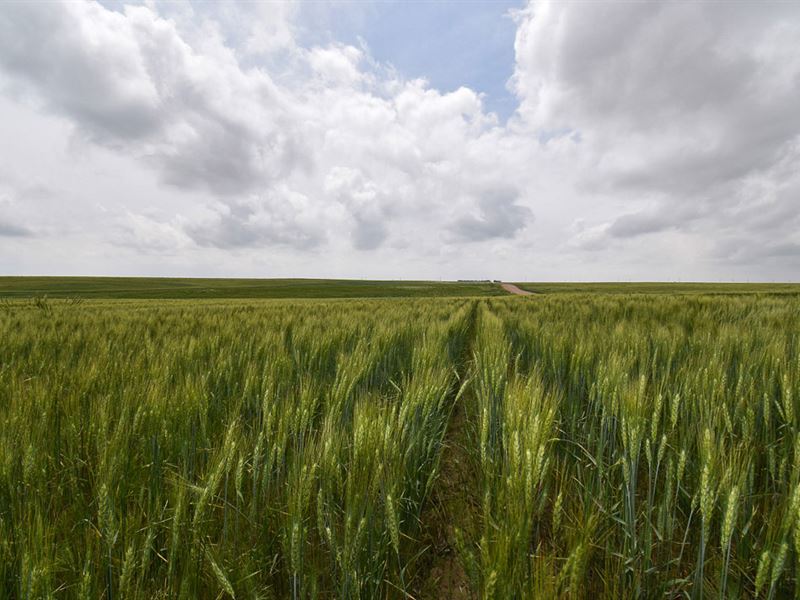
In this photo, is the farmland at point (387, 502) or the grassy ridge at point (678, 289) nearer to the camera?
the farmland at point (387, 502)

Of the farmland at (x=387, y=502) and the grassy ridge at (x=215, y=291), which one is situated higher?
the farmland at (x=387, y=502)

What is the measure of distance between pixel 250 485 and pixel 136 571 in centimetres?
45

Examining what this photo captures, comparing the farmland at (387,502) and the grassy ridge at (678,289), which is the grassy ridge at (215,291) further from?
the farmland at (387,502)

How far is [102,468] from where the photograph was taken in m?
1.11

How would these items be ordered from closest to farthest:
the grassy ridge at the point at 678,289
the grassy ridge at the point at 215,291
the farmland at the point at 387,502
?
the farmland at the point at 387,502, the grassy ridge at the point at 678,289, the grassy ridge at the point at 215,291

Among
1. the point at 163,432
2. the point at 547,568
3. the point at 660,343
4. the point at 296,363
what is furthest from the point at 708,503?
the point at 296,363

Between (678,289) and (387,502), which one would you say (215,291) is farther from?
(678,289)

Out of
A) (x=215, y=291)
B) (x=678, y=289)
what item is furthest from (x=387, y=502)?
(x=678, y=289)

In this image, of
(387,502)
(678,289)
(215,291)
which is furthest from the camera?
Result: (215,291)

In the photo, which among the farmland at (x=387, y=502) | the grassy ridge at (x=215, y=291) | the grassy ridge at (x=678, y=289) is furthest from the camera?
the grassy ridge at (x=215, y=291)

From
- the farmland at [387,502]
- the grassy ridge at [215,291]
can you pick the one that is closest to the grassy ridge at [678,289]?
the grassy ridge at [215,291]

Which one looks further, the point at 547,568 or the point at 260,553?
the point at 260,553

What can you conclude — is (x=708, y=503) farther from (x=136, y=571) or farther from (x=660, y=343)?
(x=660, y=343)

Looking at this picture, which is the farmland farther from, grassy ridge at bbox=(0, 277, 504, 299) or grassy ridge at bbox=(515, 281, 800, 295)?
grassy ridge at bbox=(0, 277, 504, 299)
